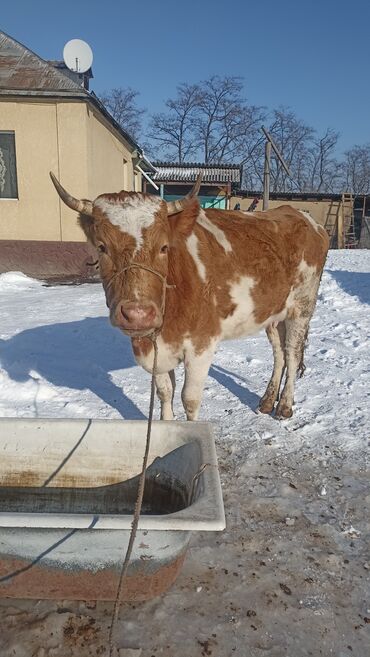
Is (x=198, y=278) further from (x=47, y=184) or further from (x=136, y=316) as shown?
(x=47, y=184)

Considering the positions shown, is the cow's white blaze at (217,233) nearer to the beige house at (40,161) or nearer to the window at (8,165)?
the beige house at (40,161)

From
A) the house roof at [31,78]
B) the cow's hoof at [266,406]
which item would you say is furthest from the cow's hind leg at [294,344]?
the house roof at [31,78]

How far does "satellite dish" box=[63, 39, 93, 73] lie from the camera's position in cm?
1387

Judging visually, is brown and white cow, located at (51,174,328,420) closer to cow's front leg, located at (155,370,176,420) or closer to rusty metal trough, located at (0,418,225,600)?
cow's front leg, located at (155,370,176,420)

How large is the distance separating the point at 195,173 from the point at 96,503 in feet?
75.8

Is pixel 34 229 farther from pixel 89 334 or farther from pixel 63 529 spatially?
pixel 63 529

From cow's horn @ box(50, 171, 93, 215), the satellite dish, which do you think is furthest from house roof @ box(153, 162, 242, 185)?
cow's horn @ box(50, 171, 93, 215)

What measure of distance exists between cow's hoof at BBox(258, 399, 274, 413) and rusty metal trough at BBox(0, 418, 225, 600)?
185 cm

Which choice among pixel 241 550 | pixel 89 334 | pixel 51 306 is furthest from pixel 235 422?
pixel 51 306

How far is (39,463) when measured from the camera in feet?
8.65

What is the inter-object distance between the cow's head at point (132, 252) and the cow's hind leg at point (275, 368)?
2032 millimetres

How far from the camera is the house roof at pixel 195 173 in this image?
23031 mm

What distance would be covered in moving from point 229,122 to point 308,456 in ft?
160

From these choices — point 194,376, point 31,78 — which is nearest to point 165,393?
point 194,376
